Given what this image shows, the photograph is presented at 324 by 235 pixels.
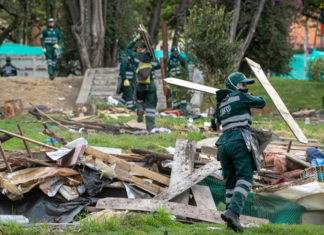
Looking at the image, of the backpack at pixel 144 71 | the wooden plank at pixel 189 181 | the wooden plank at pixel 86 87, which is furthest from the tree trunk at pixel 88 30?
the wooden plank at pixel 189 181

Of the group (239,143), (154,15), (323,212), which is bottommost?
(323,212)

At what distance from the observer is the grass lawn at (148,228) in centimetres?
383

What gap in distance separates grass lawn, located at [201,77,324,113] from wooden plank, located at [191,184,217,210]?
12253mm

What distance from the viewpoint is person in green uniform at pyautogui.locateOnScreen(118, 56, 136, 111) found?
1285cm

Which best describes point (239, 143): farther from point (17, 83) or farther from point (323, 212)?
point (17, 83)

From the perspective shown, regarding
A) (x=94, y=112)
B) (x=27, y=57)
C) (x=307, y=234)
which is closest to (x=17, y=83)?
(x=94, y=112)

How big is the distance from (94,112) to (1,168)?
714 centimetres

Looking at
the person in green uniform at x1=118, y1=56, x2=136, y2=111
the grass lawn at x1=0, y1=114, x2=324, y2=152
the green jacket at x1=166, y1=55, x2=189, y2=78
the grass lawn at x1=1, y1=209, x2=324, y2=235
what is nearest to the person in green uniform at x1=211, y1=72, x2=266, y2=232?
the grass lawn at x1=1, y1=209, x2=324, y2=235

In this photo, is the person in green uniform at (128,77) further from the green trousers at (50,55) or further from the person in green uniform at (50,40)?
the green trousers at (50,55)

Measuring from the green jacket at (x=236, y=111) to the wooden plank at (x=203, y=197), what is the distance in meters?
1.09

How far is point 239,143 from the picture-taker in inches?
167

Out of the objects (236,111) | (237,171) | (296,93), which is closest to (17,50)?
(296,93)

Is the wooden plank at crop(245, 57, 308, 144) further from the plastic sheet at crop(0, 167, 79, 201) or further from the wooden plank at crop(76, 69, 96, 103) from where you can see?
the wooden plank at crop(76, 69, 96, 103)

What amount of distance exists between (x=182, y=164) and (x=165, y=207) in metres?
1.14
